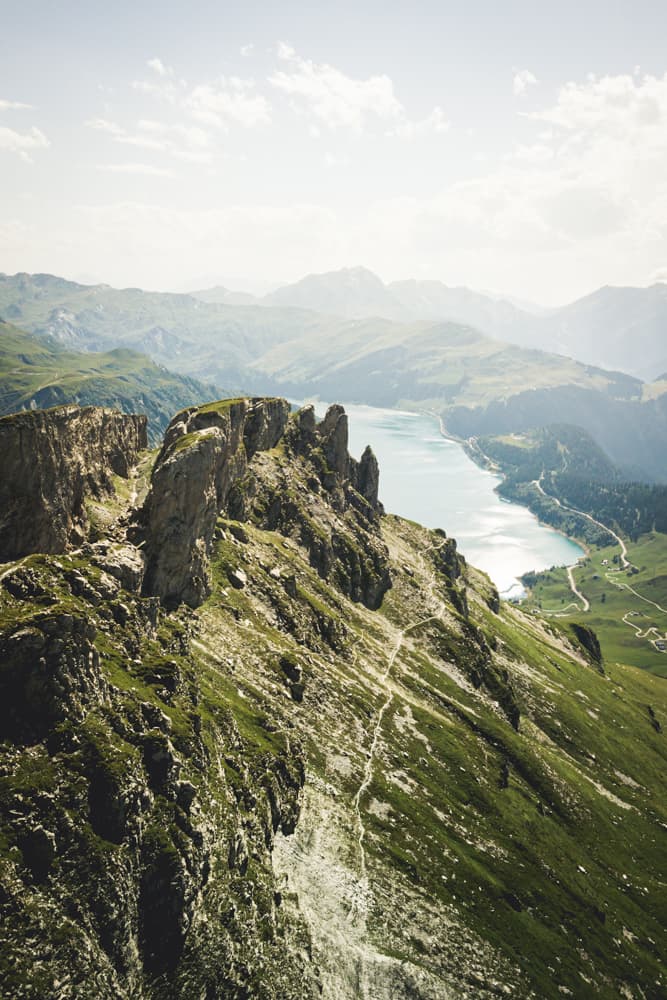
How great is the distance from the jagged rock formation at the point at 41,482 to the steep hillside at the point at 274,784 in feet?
21.8

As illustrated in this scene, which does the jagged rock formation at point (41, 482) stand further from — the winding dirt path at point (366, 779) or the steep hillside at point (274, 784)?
the winding dirt path at point (366, 779)

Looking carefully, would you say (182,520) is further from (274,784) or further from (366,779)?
(366,779)

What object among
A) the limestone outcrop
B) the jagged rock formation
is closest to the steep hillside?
the limestone outcrop

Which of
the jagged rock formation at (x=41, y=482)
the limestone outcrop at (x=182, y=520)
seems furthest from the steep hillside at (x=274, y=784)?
the jagged rock formation at (x=41, y=482)

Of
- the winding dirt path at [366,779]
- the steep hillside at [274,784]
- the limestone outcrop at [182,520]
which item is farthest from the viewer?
the limestone outcrop at [182,520]

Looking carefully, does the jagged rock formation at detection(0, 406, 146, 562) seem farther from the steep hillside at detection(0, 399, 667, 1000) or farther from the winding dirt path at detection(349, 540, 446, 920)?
the winding dirt path at detection(349, 540, 446, 920)

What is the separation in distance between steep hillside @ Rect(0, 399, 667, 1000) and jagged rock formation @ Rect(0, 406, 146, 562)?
6.64 m

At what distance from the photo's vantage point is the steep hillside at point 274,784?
53.0m

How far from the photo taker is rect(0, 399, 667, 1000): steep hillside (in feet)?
174

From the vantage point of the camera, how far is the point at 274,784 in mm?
79438

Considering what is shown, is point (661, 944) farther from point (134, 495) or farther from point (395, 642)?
point (134, 495)

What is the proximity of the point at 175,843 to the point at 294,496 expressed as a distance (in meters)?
110

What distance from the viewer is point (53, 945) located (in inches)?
1781

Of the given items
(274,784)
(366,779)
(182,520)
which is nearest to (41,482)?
(182,520)
